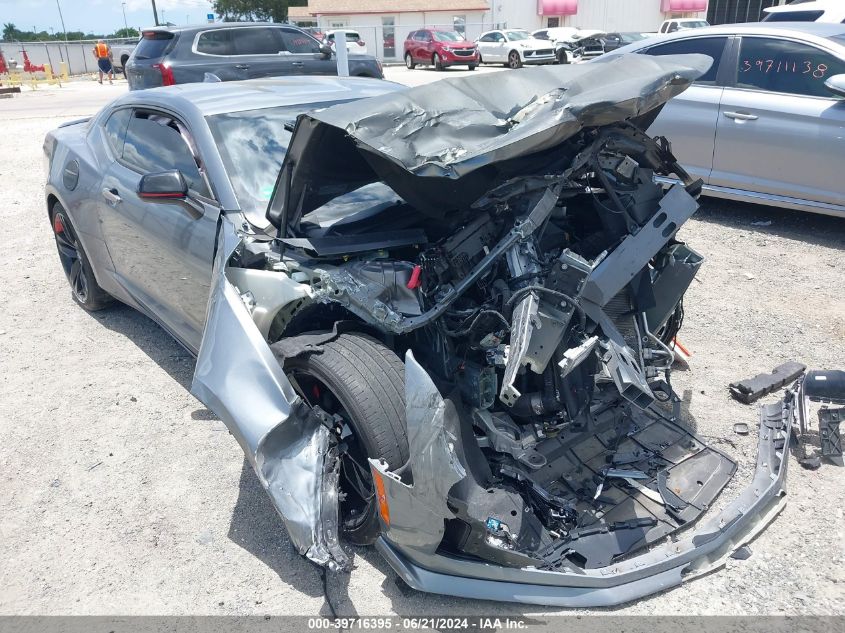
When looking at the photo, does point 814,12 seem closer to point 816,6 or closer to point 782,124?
point 816,6

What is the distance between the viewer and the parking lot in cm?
270

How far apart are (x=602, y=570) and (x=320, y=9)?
42.9 meters

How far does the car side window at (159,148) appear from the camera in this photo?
377 centimetres

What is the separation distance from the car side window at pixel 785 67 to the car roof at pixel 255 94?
369cm

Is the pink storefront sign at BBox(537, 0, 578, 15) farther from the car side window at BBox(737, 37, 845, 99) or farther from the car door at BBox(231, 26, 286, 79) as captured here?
the car side window at BBox(737, 37, 845, 99)

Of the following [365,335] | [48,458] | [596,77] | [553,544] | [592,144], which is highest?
[596,77]

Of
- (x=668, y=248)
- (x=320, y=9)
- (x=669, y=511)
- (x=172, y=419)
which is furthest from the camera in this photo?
(x=320, y=9)

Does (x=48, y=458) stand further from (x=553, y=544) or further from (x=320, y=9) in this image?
Result: (x=320, y=9)

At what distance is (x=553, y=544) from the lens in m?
2.67

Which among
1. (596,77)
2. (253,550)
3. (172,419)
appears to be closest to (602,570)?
(253,550)

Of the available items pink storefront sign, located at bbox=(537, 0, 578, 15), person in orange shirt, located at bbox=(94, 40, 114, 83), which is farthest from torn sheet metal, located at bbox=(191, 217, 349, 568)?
pink storefront sign, located at bbox=(537, 0, 578, 15)

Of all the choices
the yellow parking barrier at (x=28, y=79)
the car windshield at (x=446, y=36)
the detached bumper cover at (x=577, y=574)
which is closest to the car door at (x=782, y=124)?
the detached bumper cover at (x=577, y=574)

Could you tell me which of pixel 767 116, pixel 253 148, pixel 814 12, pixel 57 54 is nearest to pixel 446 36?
pixel 814 12

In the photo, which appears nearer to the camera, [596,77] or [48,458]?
[596,77]
